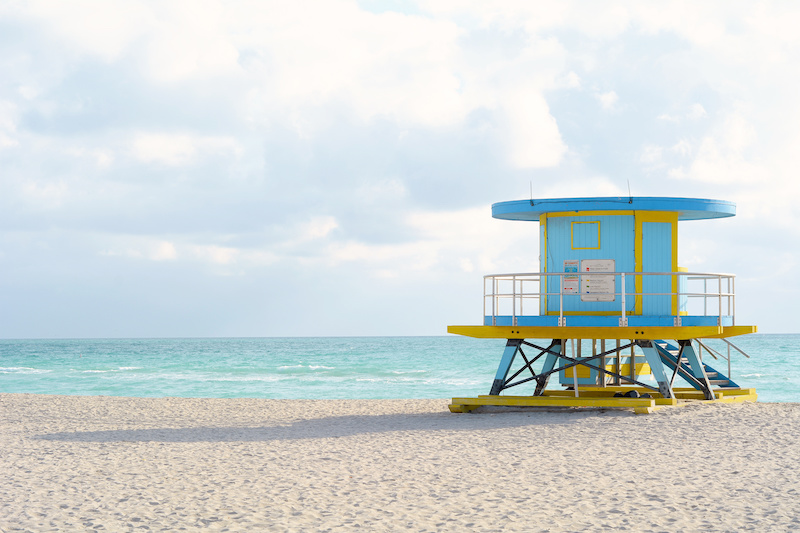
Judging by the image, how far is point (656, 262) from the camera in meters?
16.1

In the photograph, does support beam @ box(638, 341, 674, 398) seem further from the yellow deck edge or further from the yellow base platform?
the yellow deck edge

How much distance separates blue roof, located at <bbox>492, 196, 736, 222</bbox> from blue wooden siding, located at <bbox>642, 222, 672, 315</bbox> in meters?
0.44

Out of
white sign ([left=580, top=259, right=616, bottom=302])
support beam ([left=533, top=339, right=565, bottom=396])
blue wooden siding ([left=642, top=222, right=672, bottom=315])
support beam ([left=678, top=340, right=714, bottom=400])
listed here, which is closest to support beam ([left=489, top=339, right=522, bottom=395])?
support beam ([left=533, top=339, right=565, bottom=396])

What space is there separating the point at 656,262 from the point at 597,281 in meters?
1.26

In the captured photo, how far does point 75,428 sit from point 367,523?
996cm

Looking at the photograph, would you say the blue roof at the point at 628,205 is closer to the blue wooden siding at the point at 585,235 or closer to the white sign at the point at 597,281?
the blue wooden siding at the point at 585,235

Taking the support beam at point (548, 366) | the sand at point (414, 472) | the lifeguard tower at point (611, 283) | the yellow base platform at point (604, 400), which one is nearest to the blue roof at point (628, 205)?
the lifeguard tower at point (611, 283)

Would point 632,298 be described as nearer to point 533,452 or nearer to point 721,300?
point 721,300

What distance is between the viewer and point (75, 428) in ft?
51.4

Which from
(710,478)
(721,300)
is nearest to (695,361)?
(721,300)

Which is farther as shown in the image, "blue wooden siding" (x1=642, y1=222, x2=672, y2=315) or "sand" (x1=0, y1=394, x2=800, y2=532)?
"blue wooden siding" (x1=642, y1=222, x2=672, y2=315)

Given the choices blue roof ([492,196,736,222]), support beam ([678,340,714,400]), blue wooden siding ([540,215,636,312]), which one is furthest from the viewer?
support beam ([678,340,714,400])

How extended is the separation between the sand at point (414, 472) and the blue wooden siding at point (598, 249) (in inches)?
87.1

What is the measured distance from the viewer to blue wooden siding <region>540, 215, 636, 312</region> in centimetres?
1599
